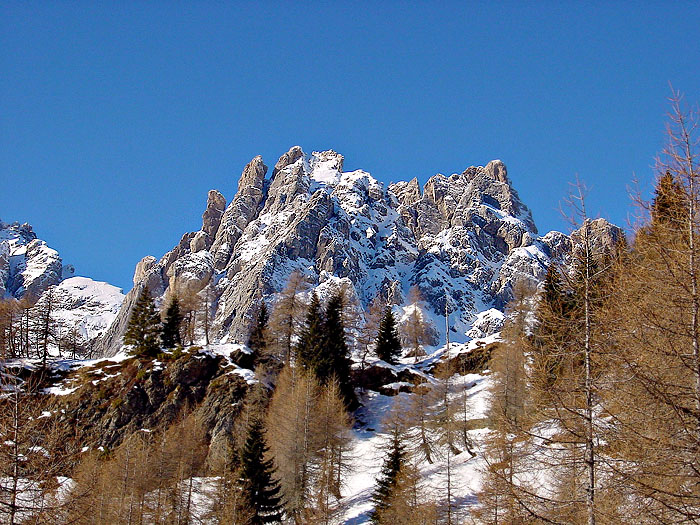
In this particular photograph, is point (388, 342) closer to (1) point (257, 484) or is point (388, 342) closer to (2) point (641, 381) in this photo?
(1) point (257, 484)

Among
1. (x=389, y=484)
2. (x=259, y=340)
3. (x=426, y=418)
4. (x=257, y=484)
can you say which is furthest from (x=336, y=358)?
(x=257, y=484)

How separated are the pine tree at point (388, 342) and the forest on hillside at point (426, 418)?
9.9 inches

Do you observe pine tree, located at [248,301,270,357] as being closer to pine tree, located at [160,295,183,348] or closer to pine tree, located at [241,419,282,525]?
pine tree, located at [160,295,183,348]

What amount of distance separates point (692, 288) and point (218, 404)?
51.9 m

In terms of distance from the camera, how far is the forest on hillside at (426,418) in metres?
10.1

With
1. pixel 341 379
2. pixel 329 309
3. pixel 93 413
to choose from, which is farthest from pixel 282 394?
pixel 93 413

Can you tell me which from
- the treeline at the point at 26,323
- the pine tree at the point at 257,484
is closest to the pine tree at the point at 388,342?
the pine tree at the point at 257,484

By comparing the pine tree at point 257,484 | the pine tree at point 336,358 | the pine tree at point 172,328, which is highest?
the pine tree at point 172,328

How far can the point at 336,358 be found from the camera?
58.4 metres

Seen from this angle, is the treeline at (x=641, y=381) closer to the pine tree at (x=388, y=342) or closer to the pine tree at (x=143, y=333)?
the pine tree at (x=388, y=342)

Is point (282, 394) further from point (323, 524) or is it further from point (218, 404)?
point (323, 524)

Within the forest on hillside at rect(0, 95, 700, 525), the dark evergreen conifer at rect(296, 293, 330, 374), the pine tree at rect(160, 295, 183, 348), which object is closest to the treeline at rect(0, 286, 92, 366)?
the forest on hillside at rect(0, 95, 700, 525)

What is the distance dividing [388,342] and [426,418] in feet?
82.1

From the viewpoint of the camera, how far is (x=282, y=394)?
164 ft
